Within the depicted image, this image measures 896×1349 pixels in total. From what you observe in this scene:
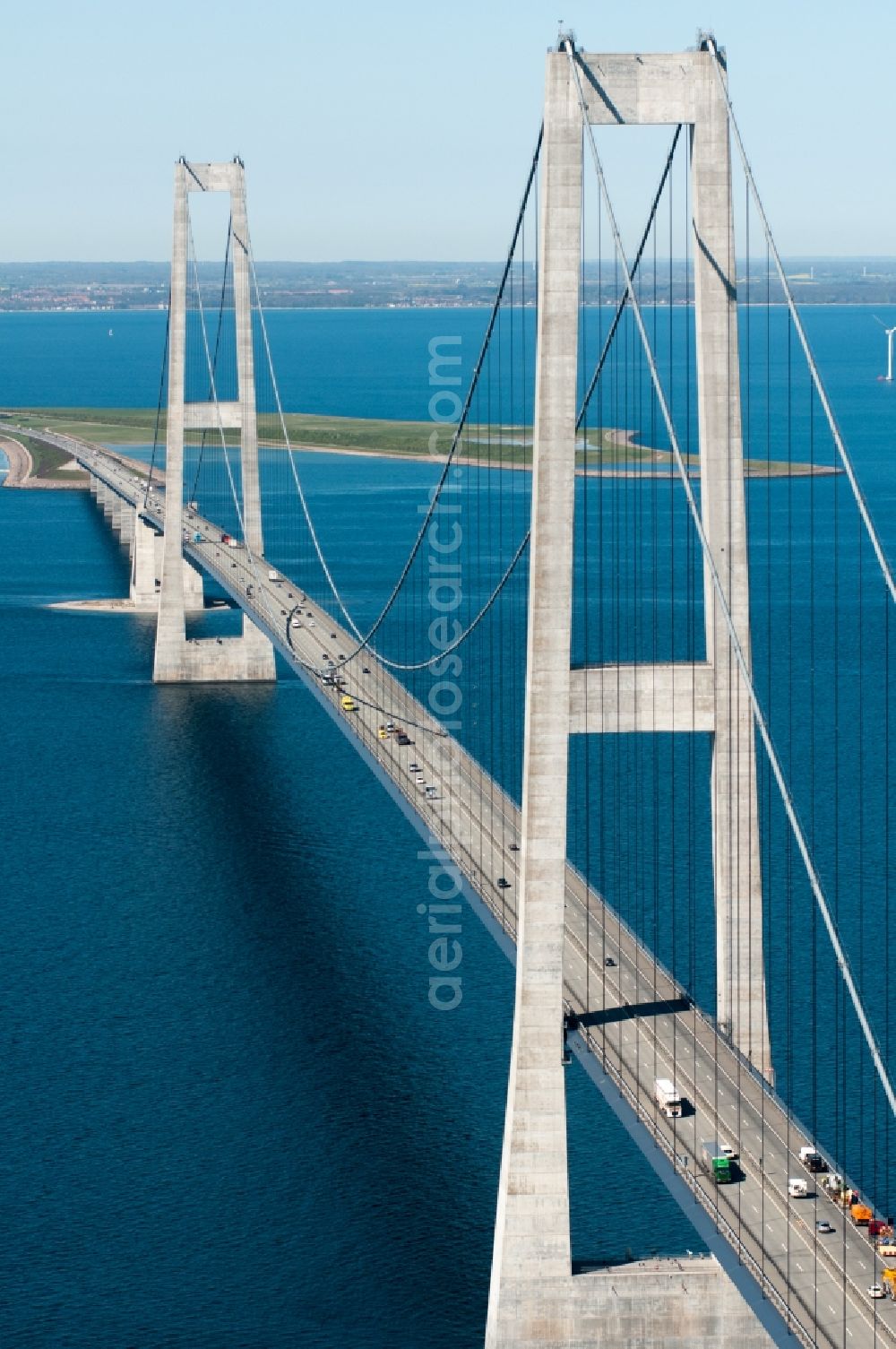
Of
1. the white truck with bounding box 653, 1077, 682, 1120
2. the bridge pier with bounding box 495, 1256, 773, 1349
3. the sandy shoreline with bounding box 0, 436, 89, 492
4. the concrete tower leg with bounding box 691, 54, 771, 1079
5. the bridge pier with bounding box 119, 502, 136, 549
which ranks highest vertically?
the sandy shoreline with bounding box 0, 436, 89, 492

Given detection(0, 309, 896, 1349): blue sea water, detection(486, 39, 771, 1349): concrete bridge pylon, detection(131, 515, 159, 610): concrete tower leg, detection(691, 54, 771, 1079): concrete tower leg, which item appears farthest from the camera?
detection(131, 515, 159, 610): concrete tower leg

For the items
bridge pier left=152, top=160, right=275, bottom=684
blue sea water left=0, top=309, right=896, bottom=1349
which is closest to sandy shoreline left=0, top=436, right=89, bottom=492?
bridge pier left=152, top=160, right=275, bottom=684

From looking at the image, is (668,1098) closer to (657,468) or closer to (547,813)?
(547,813)

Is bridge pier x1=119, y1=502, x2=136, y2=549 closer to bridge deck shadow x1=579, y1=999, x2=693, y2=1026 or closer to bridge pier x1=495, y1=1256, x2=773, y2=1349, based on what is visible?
bridge deck shadow x1=579, y1=999, x2=693, y2=1026

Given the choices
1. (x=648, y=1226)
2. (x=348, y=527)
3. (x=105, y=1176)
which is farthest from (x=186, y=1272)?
(x=348, y=527)

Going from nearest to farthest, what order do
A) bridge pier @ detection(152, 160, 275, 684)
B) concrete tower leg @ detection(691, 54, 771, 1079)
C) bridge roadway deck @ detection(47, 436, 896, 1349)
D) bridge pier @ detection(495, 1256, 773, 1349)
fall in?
bridge roadway deck @ detection(47, 436, 896, 1349) < bridge pier @ detection(495, 1256, 773, 1349) < concrete tower leg @ detection(691, 54, 771, 1079) < bridge pier @ detection(152, 160, 275, 684)

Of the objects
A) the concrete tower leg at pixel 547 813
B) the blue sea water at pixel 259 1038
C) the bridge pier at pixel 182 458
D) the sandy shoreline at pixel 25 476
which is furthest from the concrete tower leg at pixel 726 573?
the sandy shoreline at pixel 25 476
